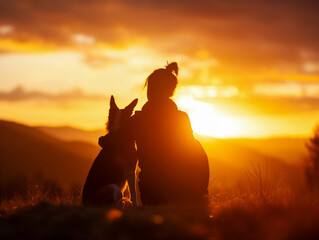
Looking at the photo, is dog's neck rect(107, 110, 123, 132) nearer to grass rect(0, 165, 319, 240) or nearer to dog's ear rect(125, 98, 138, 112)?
dog's ear rect(125, 98, 138, 112)

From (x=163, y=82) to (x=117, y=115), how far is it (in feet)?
4.47

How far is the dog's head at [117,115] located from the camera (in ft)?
29.7

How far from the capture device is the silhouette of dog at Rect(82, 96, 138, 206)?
801 cm

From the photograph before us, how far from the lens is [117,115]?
9.05 metres

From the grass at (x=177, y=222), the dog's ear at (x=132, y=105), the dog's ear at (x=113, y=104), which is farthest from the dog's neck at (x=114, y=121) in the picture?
the grass at (x=177, y=222)

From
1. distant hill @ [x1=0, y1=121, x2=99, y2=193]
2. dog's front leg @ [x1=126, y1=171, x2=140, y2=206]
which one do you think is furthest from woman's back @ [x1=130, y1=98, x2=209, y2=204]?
distant hill @ [x1=0, y1=121, x2=99, y2=193]

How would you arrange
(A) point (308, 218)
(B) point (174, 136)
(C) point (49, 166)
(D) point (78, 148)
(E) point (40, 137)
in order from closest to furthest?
(A) point (308, 218), (B) point (174, 136), (C) point (49, 166), (E) point (40, 137), (D) point (78, 148)

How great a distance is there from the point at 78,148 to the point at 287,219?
513 feet

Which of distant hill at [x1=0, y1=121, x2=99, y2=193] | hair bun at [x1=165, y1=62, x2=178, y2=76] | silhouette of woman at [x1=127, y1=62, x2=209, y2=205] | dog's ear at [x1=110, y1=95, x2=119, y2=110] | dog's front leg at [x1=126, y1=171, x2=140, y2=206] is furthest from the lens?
distant hill at [x1=0, y1=121, x2=99, y2=193]

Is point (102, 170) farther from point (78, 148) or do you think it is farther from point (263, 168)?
point (78, 148)

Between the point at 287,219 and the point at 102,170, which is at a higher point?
the point at 102,170

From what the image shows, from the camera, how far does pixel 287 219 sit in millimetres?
6023

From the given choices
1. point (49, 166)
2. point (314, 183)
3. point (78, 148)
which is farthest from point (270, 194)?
point (78, 148)

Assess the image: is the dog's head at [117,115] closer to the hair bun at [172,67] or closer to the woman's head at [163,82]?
the woman's head at [163,82]
